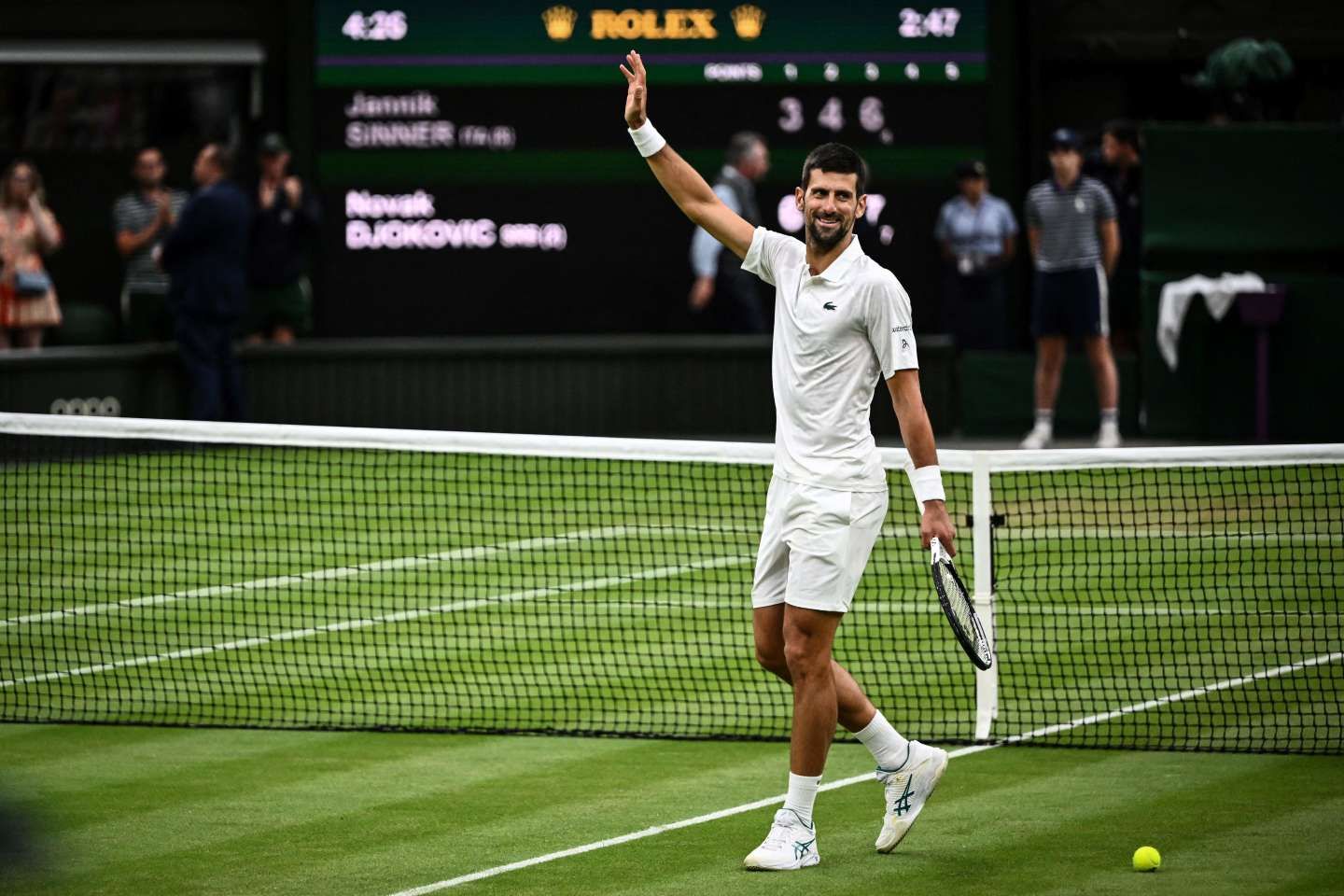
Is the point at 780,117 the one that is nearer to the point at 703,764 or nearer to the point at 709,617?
the point at 709,617

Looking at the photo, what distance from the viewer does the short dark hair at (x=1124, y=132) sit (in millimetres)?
17312

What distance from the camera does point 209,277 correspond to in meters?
17.0

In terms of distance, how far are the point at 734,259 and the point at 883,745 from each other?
37.9ft

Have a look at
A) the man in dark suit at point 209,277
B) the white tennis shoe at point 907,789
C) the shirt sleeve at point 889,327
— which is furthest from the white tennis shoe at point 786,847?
the man in dark suit at point 209,277

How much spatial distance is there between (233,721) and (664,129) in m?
9.81

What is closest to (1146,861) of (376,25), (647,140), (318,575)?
(647,140)

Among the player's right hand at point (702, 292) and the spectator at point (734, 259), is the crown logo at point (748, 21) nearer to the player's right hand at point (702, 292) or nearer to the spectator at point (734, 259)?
the spectator at point (734, 259)

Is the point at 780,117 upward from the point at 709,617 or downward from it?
upward

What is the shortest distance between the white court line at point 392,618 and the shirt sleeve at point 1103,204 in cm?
501

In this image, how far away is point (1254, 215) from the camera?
17000mm

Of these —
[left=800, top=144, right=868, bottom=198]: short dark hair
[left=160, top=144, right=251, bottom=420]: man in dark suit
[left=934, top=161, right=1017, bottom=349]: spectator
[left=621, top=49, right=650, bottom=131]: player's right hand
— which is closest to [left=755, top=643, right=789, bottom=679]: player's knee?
[left=800, top=144, right=868, bottom=198]: short dark hair

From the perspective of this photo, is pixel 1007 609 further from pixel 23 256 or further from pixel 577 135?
pixel 23 256

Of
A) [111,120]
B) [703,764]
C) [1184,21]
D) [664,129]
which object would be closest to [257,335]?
[111,120]

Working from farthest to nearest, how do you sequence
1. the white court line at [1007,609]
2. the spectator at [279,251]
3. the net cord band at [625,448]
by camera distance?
the spectator at [279,251]
the white court line at [1007,609]
the net cord band at [625,448]
